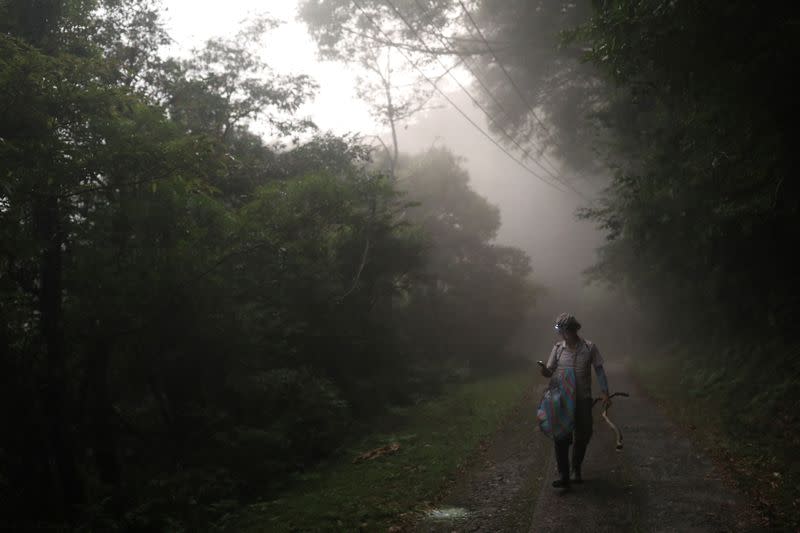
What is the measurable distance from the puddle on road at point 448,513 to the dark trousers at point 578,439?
1.25 metres

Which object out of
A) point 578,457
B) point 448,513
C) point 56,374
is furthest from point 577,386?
point 56,374

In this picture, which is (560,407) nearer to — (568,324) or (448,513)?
(568,324)

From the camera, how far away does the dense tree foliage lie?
23.1 feet

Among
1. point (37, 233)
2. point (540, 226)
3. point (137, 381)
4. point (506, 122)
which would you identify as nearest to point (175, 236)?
point (37, 233)

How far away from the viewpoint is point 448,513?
6.29m

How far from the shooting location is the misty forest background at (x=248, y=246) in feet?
22.4

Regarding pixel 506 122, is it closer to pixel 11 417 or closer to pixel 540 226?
pixel 11 417

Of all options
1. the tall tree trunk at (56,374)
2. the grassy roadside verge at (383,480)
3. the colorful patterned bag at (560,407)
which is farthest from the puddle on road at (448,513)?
the tall tree trunk at (56,374)

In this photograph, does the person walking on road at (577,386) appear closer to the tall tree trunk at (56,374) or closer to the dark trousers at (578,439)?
the dark trousers at (578,439)

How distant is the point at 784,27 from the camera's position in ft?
19.2

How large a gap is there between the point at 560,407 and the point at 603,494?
1.02m

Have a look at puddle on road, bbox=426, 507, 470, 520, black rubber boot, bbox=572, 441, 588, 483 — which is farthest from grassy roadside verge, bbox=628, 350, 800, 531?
puddle on road, bbox=426, 507, 470, 520

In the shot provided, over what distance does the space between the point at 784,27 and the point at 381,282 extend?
13.5 m

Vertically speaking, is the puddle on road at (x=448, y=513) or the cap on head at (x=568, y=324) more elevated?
the cap on head at (x=568, y=324)
